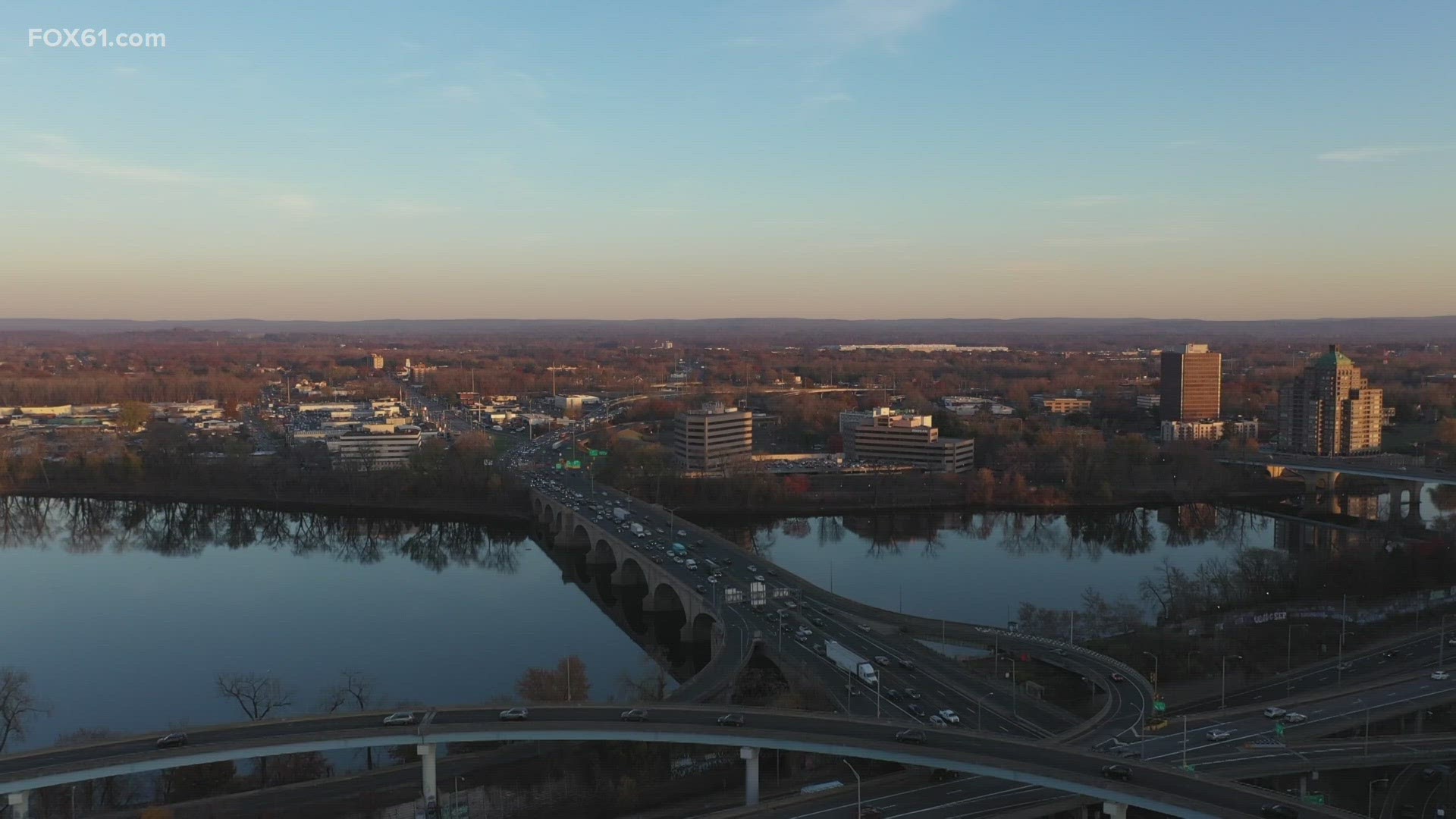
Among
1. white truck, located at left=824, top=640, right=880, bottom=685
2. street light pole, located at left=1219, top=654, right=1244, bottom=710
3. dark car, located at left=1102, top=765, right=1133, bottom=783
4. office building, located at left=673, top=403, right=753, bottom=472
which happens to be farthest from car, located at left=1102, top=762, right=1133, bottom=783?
office building, located at left=673, top=403, right=753, bottom=472

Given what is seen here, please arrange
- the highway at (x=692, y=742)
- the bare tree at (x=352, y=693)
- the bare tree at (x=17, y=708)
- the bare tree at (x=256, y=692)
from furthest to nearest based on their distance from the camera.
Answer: the bare tree at (x=256, y=692)
the bare tree at (x=352, y=693)
the bare tree at (x=17, y=708)
the highway at (x=692, y=742)

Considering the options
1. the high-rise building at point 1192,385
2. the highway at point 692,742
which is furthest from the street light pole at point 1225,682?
the high-rise building at point 1192,385

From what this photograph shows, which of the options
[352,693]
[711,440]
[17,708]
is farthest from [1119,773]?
[711,440]

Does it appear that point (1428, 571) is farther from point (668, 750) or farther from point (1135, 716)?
point (668, 750)

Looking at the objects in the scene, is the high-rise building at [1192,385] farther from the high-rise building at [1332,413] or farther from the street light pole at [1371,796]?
the street light pole at [1371,796]

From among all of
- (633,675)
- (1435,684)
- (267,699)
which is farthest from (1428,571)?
(267,699)

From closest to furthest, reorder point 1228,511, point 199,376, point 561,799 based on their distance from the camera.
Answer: point 561,799 < point 1228,511 < point 199,376

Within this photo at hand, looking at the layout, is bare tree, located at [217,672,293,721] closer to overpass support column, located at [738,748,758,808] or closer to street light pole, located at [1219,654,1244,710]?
overpass support column, located at [738,748,758,808]
